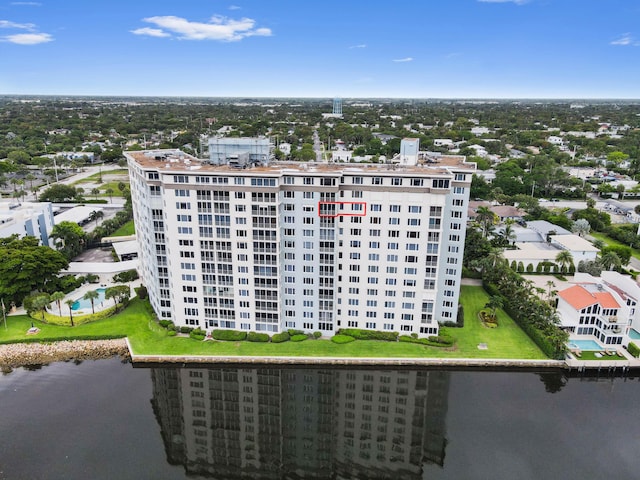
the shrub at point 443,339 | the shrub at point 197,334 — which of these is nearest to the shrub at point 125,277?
the shrub at point 197,334

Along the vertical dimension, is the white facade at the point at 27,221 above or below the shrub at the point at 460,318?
above

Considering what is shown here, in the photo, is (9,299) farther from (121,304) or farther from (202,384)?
(202,384)

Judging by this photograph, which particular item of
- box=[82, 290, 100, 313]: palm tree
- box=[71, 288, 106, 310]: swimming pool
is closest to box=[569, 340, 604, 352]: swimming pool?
box=[82, 290, 100, 313]: palm tree

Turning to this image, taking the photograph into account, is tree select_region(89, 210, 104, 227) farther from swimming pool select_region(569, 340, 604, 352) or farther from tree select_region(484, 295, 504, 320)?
swimming pool select_region(569, 340, 604, 352)

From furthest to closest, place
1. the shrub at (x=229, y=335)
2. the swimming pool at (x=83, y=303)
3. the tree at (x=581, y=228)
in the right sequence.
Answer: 1. the tree at (x=581, y=228)
2. the swimming pool at (x=83, y=303)
3. the shrub at (x=229, y=335)

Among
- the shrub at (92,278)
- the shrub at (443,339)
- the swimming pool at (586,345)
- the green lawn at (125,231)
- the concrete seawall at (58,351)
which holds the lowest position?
Result: the concrete seawall at (58,351)

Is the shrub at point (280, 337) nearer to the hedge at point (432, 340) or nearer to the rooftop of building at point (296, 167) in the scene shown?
the hedge at point (432, 340)

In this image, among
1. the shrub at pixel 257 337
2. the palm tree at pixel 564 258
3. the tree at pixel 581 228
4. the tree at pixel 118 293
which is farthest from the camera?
the tree at pixel 581 228
